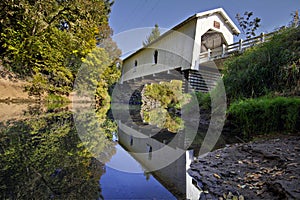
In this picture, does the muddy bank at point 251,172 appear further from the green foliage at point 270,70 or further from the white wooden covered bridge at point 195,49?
the white wooden covered bridge at point 195,49

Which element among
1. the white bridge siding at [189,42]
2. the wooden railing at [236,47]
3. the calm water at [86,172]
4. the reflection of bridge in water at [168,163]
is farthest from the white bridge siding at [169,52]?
the calm water at [86,172]

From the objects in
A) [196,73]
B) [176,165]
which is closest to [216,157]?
[176,165]

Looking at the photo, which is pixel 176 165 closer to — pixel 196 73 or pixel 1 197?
pixel 1 197

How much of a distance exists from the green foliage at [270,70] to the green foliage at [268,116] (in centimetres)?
86

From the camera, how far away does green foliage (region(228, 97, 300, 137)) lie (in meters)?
2.96

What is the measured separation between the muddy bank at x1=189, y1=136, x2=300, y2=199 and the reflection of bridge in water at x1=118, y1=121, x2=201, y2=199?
0.10 meters

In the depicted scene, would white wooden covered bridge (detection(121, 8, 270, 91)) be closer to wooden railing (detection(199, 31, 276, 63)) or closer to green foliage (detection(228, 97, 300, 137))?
wooden railing (detection(199, 31, 276, 63))

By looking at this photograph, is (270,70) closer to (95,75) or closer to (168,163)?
(168,163)

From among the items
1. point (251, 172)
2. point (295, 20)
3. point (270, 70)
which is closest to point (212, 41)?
point (295, 20)

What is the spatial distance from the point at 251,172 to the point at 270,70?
340cm

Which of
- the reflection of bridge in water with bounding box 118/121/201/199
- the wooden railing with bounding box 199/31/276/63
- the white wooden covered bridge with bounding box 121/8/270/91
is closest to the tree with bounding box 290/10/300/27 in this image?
the wooden railing with bounding box 199/31/276/63

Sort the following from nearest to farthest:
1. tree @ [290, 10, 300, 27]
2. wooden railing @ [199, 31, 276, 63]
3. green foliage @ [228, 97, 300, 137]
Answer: green foliage @ [228, 97, 300, 137], tree @ [290, 10, 300, 27], wooden railing @ [199, 31, 276, 63]

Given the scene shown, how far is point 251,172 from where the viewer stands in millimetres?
1734

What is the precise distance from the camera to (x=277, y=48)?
14.4 ft
